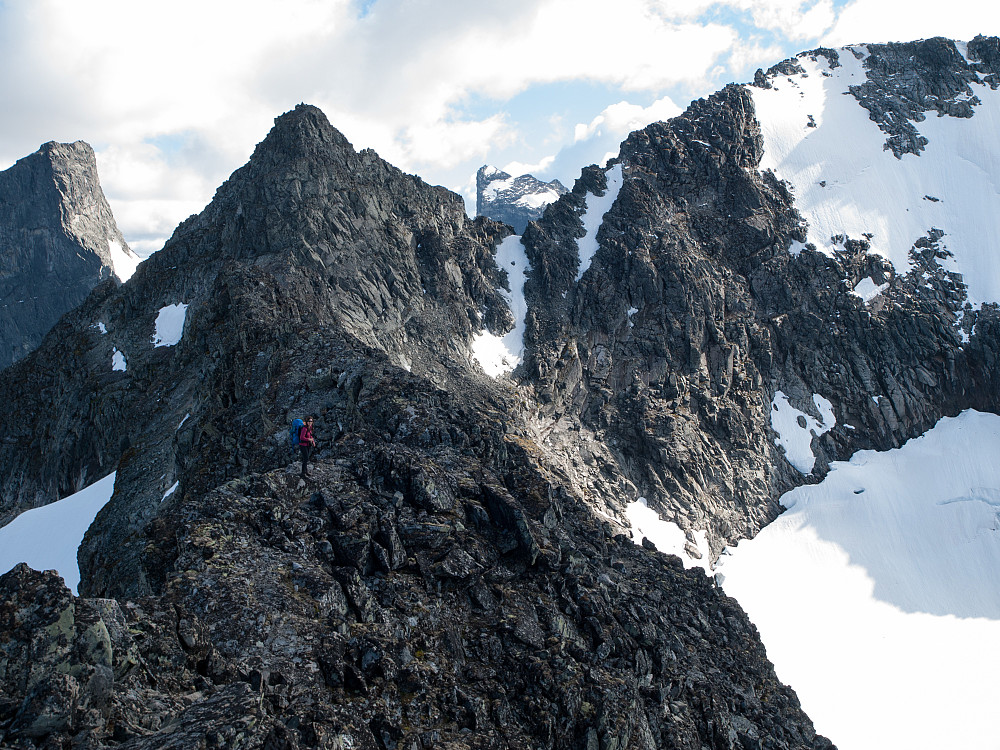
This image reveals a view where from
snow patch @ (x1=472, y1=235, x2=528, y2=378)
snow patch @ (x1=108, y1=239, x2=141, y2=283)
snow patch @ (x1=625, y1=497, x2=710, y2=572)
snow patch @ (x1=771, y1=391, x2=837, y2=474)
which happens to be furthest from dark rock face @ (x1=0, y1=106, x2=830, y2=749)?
snow patch @ (x1=108, y1=239, x2=141, y2=283)

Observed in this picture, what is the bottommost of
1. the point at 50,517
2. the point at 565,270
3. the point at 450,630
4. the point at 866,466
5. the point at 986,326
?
the point at 450,630

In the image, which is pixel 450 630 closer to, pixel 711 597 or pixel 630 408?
pixel 711 597

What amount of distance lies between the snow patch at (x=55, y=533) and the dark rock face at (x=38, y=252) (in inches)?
4190

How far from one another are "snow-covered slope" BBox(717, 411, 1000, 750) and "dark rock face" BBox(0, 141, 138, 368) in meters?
138

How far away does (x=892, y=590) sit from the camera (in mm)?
60219

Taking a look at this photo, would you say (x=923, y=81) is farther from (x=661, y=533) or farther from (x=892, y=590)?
(x=661, y=533)

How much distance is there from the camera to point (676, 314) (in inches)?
2940

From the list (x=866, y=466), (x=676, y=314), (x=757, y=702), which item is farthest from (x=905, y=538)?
(x=757, y=702)

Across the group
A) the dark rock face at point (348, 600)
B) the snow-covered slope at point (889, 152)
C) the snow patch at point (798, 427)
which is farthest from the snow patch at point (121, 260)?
the snow patch at point (798, 427)

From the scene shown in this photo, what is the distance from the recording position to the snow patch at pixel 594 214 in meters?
82.1

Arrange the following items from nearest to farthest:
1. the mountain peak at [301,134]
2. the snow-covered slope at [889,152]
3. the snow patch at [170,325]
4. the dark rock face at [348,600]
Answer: the dark rock face at [348,600] → the snow patch at [170,325] → the mountain peak at [301,134] → the snow-covered slope at [889,152]

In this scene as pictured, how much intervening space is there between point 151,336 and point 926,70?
114 m

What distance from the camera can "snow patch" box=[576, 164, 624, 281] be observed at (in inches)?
3233

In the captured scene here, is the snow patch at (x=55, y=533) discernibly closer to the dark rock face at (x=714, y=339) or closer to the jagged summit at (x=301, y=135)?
the jagged summit at (x=301, y=135)
